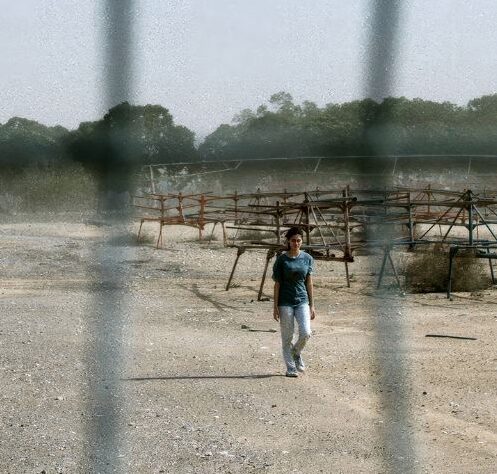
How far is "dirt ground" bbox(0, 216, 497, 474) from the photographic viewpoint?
6188mm

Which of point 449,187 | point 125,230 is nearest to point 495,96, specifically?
point 449,187

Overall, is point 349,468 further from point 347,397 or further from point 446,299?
point 446,299

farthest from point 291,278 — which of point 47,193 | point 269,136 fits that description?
point 47,193

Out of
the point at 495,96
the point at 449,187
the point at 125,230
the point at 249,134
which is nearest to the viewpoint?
the point at 249,134

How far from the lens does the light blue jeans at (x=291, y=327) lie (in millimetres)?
8586

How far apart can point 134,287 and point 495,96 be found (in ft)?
40.1

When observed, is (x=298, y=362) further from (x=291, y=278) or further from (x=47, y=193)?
(x=47, y=193)

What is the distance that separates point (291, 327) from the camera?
8609 millimetres

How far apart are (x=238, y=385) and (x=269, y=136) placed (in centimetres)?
1330

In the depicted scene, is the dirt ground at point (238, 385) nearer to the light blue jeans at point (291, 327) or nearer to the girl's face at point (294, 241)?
the light blue jeans at point (291, 327)

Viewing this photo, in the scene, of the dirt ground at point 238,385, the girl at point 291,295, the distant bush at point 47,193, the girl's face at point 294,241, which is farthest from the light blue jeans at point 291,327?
the distant bush at point 47,193

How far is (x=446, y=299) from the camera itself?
1429 cm

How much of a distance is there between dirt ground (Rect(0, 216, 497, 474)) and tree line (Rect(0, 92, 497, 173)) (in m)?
1.84

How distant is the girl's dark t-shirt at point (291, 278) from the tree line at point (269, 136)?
3.76 ft
